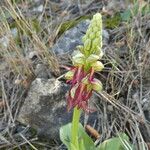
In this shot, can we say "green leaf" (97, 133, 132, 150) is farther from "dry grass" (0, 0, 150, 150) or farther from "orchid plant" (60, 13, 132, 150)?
"orchid plant" (60, 13, 132, 150)

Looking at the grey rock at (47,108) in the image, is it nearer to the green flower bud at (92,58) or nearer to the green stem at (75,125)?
the green stem at (75,125)

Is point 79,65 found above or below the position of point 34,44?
above

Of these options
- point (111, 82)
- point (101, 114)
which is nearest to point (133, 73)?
point (111, 82)

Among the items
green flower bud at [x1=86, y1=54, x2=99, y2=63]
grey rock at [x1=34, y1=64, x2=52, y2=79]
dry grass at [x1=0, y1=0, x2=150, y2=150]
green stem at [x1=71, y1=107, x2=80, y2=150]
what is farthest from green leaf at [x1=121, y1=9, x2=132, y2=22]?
green flower bud at [x1=86, y1=54, x2=99, y2=63]

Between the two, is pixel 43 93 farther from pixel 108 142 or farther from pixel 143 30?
pixel 143 30

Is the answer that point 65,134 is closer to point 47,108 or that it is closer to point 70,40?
point 47,108

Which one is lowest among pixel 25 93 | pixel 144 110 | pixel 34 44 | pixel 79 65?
pixel 144 110

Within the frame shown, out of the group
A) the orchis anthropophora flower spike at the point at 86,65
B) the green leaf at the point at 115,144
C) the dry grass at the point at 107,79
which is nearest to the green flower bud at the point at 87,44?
the orchis anthropophora flower spike at the point at 86,65
